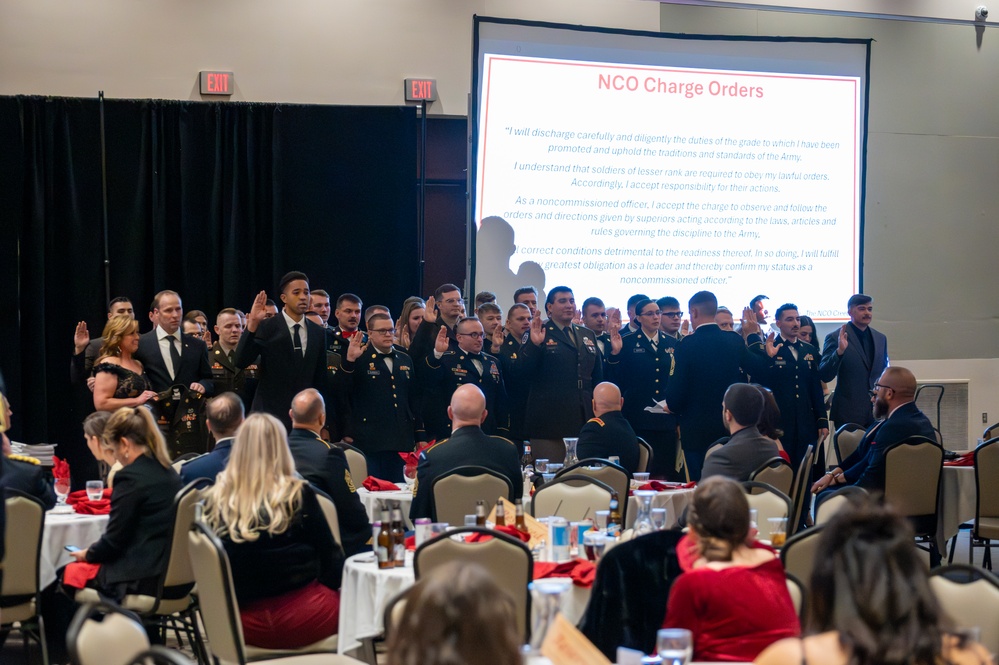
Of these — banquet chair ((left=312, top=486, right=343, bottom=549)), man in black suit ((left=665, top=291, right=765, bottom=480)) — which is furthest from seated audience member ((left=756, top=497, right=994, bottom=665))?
man in black suit ((left=665, top=291, right=765, bottom=480))

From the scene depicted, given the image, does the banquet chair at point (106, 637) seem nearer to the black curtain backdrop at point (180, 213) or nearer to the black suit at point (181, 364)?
the black suit at point (181, 364)

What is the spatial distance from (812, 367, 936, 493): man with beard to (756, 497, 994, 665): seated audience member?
4.87 metres

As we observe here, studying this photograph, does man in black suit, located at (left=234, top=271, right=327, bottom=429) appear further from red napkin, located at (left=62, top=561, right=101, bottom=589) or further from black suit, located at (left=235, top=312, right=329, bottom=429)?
red napkin, located at (left=62, top=561, right=101, bottom=589)

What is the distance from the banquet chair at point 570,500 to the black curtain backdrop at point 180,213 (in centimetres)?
502

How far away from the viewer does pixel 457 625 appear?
1616 mm

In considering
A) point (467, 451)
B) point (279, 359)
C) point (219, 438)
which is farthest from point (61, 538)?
point (279, 359)

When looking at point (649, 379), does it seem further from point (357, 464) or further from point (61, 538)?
point (61, 538)

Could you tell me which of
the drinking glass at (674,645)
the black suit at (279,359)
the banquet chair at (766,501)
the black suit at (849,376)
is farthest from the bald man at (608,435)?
the drinking glass at (674,645)

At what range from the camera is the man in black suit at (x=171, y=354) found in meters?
7.61

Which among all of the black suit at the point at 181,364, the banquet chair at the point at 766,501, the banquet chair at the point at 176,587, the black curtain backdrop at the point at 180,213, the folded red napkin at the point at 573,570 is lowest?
the banquet chair at the point at 176,587

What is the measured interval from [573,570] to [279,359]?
13.1 feet

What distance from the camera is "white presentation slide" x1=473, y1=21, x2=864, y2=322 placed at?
954cm

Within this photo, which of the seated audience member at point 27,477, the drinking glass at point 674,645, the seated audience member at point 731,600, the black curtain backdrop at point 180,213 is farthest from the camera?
the black curtain backdrop at point 180,213

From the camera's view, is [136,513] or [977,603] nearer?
[977,603]
